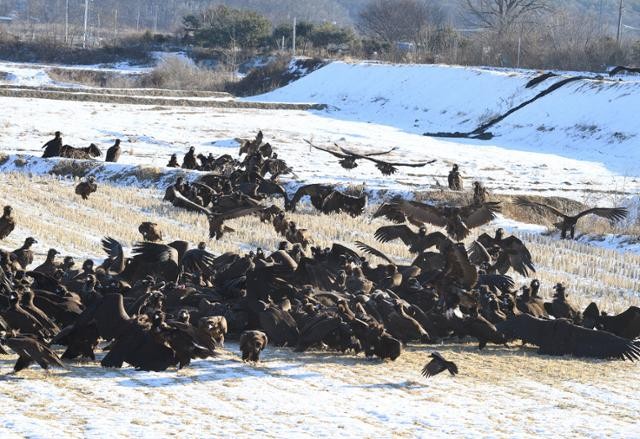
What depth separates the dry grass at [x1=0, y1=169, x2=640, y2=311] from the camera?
14702mm

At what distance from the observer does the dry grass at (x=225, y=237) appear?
1470cm

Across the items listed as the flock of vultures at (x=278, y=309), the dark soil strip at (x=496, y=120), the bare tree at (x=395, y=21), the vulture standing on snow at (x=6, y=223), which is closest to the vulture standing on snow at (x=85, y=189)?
the vulture standing on snow at (x=6, y=223)

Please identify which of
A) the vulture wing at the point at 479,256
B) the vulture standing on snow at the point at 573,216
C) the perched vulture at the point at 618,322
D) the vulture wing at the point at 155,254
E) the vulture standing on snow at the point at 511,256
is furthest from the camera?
the vulture standing on snow at the point at 573,216

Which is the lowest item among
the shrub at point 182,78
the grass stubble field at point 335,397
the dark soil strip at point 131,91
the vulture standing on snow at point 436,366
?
the grass stubble field at point 335,397

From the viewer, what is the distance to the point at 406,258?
1570 cm

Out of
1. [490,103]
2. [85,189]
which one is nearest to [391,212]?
[85,189]

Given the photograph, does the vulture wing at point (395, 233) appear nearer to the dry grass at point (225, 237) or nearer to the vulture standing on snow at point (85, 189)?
the dry grass at point (225, 237)

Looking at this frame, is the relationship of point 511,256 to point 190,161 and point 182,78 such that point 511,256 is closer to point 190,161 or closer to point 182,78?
point 190,161

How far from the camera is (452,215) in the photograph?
13.2 meters

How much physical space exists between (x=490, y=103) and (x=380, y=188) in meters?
22.9

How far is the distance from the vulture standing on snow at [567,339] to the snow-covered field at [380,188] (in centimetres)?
15

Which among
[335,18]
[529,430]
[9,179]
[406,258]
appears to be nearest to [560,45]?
[9,179]

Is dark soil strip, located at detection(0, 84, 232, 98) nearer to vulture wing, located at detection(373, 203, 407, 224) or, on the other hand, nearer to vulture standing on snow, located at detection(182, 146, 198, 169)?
vulture standing on snow, located at detection(182, 146, 198, 169)

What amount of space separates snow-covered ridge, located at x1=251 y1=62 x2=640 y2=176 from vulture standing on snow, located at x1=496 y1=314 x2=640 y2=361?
65.7 feet
